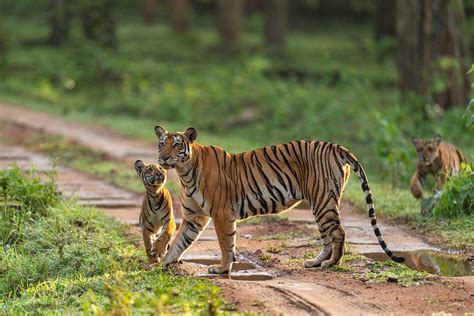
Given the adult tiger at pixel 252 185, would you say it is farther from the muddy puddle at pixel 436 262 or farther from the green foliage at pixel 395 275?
the muddy puddle at pixel 436 262

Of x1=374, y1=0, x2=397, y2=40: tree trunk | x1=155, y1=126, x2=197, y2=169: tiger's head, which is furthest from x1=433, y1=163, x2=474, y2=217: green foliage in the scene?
x1=374, y1=0, x2=397, y2=40: tree trunk

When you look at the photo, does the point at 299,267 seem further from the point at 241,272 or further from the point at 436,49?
the point at 436,49

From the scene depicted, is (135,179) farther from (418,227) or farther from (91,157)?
(418,227)

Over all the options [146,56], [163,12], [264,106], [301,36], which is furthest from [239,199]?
[163,12]

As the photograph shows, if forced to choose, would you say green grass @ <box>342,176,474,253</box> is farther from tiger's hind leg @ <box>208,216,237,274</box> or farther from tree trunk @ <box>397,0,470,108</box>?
tree trunk @ <box>397,0,470,108</box>

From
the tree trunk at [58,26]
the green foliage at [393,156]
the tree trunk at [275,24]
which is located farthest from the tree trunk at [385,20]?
the green foliage at [393,156]

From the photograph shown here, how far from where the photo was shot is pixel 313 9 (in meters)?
39.5

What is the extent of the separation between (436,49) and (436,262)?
10.2 m

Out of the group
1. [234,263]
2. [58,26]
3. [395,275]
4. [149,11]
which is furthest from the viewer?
[149,11]

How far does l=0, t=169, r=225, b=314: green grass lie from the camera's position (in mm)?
7055

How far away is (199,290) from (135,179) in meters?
6.63

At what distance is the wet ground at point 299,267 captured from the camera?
7367 millimetres

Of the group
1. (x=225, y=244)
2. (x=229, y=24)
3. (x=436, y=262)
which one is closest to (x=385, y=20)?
(x=229, y=24)

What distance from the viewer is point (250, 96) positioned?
22875mm
